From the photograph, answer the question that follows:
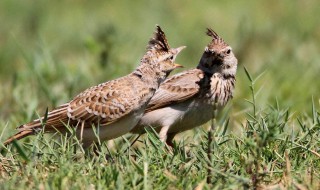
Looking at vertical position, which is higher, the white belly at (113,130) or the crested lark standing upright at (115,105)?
the crested lark standing upright at (115,105)

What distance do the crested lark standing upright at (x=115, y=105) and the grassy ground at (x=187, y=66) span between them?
0.57ft

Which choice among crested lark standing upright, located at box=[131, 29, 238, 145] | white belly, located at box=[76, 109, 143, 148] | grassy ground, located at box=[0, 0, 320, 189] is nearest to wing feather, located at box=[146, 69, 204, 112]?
crested lark standing upright, located at box=[131, 29, 238, 145]

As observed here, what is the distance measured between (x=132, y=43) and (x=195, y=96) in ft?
14.9

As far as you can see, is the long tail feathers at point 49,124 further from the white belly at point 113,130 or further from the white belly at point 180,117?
the white belly at point 180,117

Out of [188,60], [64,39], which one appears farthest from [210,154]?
[64,39]

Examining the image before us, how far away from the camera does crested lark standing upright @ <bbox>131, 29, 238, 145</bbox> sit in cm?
777

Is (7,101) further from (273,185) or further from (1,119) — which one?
(273,185)

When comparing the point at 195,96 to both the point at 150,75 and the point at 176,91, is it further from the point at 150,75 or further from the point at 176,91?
the point at 150,75

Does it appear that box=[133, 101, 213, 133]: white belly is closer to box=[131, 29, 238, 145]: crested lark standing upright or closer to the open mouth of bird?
box=[131, 29, 238, 145]: crested lark standing upright

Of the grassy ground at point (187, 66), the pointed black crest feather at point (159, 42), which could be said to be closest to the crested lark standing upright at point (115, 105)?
the pointed black crest feather at point (159, 42)

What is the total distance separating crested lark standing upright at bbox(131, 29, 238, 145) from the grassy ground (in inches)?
6.2

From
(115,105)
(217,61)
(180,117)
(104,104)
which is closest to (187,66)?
(217,61)

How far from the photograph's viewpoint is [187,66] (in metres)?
11.7

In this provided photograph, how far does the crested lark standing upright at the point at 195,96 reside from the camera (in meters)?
7.77
